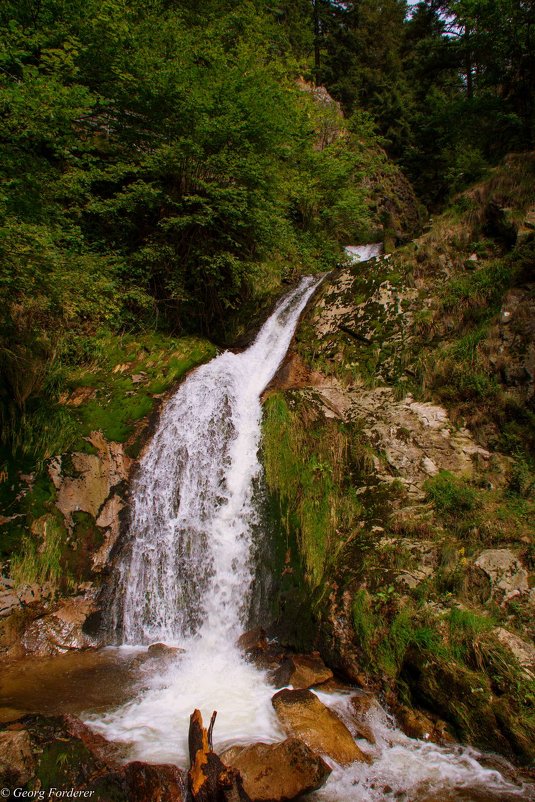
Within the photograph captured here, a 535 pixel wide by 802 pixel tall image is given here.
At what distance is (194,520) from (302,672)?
105 inches

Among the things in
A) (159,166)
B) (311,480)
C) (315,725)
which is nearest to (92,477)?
(311,480)

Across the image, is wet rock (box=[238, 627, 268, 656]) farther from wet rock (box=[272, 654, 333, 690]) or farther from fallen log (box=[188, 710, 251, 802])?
fallen log (box=[188, 710, 251, 802])

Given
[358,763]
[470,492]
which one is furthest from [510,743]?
[470,492]

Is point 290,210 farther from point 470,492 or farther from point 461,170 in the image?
point 470,492

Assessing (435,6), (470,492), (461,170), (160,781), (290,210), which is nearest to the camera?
(160,781)

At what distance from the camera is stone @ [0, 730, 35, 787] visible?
308cm

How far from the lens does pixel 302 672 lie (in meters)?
4.85

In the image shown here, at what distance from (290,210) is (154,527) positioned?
435 inches

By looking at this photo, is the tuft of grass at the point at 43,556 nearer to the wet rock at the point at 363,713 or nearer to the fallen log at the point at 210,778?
the fallen log at the point at 210,778

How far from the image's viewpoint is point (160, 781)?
11.0 feet

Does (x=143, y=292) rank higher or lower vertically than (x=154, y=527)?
higher

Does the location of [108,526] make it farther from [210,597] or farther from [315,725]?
[315,725]

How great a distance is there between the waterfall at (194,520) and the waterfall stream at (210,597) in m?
0.02

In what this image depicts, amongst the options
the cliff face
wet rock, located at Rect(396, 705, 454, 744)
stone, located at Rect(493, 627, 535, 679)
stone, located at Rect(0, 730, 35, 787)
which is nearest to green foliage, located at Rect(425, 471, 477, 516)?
stone, located at Rect(493, 627, 535, 679)
